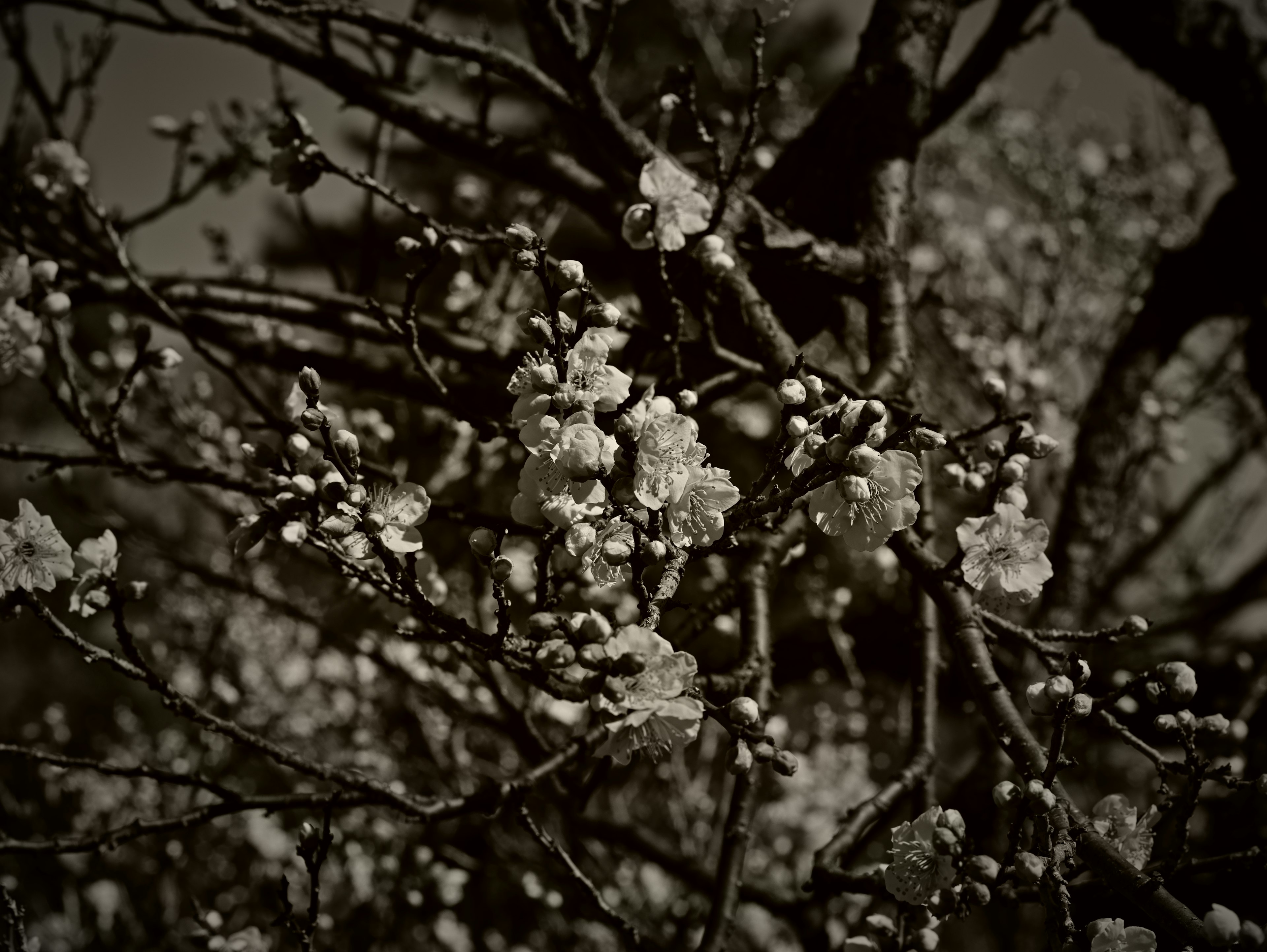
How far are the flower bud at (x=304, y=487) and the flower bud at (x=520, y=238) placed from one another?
475 mm

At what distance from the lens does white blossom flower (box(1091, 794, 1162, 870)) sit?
125 cm

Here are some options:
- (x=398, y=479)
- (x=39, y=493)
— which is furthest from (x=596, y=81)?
(x=39, y=493)

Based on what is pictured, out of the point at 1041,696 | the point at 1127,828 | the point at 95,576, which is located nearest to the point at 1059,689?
the point at 1041,696

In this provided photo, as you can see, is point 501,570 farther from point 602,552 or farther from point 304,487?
point 304,487

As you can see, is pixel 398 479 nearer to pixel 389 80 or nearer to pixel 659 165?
pixel 659 165

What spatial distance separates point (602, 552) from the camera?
3.79ft

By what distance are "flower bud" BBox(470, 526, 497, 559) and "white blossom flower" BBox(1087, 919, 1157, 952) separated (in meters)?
0.98

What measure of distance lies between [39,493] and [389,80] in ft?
61.7

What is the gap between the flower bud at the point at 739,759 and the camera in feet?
3.90

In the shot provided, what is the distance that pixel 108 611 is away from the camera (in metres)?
1.65

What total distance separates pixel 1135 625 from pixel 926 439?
52cm

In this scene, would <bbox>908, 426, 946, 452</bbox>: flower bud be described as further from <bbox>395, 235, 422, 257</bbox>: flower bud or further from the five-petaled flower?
<bbox>395, 235, 422, 257</bbox>: flower bud

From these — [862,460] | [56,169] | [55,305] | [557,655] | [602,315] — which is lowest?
[557,655]

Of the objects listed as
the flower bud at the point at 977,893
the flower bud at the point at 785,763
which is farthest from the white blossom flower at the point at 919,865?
the flower bud at the point at 785,763
